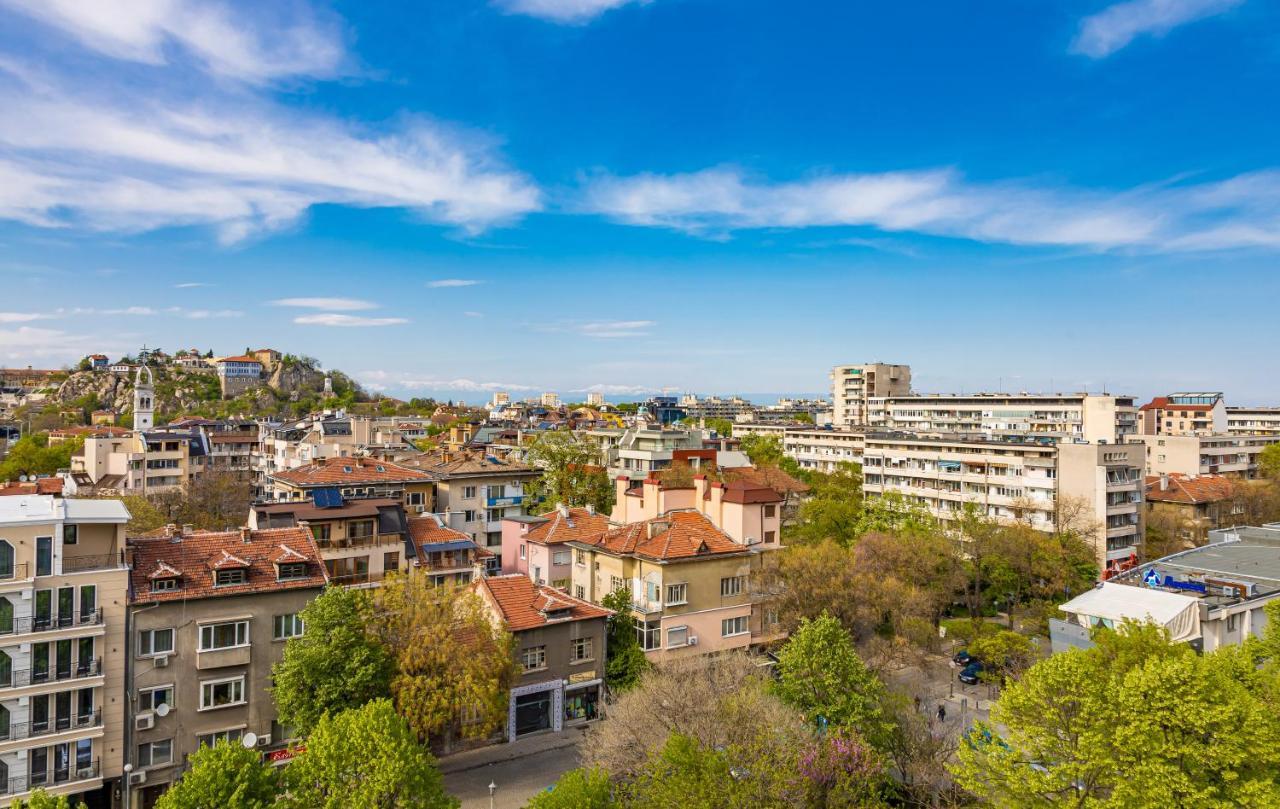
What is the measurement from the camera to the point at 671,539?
117 feet

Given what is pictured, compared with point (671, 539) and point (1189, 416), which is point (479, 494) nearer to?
point (671, 539)

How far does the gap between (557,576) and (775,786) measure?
2251cm

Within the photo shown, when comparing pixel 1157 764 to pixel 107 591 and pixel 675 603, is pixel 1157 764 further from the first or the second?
pixel 107 591

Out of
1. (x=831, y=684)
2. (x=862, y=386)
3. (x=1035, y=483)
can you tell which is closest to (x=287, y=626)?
(x=831, y=684)

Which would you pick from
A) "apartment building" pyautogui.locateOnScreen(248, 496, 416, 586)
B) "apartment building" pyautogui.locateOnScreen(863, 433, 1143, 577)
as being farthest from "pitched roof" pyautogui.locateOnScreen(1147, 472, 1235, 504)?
"apartment building" pyautogui.locateOnScreen(248, 496, 416, 586)

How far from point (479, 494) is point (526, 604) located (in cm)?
2255

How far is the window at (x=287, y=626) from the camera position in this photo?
2862 centimetres

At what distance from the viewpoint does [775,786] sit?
62.9 ft

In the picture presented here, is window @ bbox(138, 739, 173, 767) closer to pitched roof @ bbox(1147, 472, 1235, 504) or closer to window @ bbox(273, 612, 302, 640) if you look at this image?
window @ bbox(273, 612, 302, 640)

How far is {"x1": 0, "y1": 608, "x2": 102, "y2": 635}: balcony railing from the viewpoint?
24.0 meters

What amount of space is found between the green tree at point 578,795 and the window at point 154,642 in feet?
52.2

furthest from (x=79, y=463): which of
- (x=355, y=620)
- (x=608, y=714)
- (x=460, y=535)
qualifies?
(x=608, y=714)

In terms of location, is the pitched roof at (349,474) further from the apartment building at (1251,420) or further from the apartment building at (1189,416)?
the apartment building at (1251,420)

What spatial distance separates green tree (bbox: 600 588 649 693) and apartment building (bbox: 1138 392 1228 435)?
95.7 meters
